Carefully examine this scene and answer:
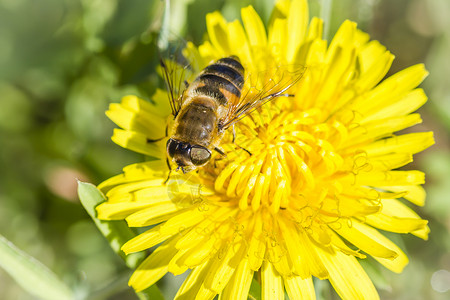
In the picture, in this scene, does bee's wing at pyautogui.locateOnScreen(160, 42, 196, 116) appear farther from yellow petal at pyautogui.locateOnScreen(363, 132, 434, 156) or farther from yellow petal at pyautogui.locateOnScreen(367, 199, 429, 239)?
yellow petal at pyautogui.locateOnScreen(367, 199, 429, 239)

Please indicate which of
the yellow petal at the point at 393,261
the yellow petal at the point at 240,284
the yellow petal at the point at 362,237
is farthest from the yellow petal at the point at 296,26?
the yellow petal at the point at 240,284

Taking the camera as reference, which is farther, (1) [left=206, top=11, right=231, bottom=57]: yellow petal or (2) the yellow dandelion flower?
(1) [left=206, top=11, right=231, bottom=57]: yellow petal


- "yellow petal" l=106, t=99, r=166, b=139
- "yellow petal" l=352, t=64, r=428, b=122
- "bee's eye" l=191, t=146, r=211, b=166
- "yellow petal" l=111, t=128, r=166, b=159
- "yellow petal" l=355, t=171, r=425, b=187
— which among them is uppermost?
"yellow petal" l=106, t=99, r=166, b=139

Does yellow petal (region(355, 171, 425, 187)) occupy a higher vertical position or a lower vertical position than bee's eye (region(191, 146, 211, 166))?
lower

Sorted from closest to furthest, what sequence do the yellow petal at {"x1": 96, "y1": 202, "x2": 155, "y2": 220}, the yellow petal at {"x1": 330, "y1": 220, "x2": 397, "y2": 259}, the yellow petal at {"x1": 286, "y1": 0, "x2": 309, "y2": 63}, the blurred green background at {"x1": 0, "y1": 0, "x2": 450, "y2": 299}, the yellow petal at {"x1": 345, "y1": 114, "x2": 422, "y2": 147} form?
the yellow petal at {"x1": 330, "y1": 220, "x2": 397, "y2": 259} → the yellow petal at {"x1": 96, "y1": 202, "x2": 155, "y2": 220} → the yellow petal at {"x1": 345, "y1": 114, "x2": 422, "y2": 147} → the yellow petal at {"x1": 286, "y1": 0, "x2": 309, "y2": 63} → the blurred green background at {"x1": 0, "y1": 0, "x2": 450, "y2": 299}

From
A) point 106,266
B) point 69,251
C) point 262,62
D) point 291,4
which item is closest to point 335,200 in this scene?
point 262,62

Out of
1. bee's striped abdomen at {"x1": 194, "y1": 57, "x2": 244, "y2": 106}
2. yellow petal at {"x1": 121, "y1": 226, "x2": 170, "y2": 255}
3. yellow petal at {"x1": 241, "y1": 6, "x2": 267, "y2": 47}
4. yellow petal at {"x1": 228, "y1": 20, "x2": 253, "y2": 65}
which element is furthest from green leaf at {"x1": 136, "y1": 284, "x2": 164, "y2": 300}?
yellow petal at {"x1": 241, "y1": 6, "x2": 267, "y2": 47}

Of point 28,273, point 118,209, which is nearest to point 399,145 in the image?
point 118,209
